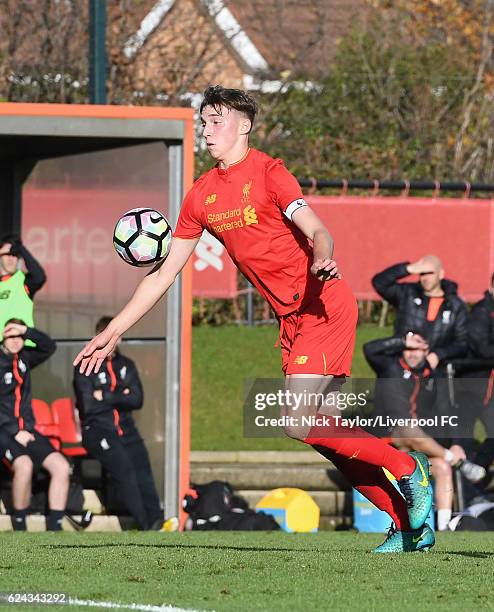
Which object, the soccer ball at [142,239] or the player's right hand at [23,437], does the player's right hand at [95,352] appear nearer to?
the soccer ball at [142,239]

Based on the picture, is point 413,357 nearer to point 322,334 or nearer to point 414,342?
point 414,342

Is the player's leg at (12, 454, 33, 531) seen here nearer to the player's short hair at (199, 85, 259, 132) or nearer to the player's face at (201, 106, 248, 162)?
the player's face at (201, 106, 248, 162)

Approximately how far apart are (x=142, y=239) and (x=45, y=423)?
5.24 metres

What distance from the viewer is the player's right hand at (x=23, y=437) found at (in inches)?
468

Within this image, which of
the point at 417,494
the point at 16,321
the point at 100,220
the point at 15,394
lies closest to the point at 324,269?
the point at 417,494

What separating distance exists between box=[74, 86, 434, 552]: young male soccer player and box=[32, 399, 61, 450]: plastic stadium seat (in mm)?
5471

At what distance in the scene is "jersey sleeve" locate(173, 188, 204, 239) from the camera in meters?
7.50

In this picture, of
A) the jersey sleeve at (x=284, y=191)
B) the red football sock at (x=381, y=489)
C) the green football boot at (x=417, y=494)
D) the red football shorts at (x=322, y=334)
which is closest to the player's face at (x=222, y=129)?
the jersey sleeve at (x=284, y=191)

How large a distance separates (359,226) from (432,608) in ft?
31.5

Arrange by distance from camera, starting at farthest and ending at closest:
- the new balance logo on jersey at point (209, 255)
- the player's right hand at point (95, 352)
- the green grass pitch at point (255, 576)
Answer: the new balance logo on jersey at point (209, 255), the player's right hand at point (95, 352), the green grass pitch at point (255, 576)

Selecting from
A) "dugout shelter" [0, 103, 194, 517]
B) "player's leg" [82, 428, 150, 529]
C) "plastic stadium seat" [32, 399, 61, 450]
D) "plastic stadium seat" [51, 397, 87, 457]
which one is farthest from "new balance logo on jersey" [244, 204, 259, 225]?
"plastic stadium seat" [51, 397, 87, 457]

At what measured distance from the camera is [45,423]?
1279cm

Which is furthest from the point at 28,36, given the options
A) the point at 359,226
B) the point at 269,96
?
the point at 359,226

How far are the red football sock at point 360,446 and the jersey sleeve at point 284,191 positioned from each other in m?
1.08
